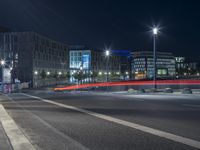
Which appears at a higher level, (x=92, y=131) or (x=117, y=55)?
(x=117, y=55)

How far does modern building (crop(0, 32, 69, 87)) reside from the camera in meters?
105

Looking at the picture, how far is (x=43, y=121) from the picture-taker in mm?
12250

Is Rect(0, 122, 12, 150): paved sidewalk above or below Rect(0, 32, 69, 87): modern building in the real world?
below

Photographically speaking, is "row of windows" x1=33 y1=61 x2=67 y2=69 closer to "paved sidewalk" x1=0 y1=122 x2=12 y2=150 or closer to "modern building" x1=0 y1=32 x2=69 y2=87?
"modern building" x1=0 y1=32 x2=69 y2=87

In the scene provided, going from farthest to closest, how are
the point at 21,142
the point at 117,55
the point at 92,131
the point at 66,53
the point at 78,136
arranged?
the point at 117,55
the point at 66,53
the point at 92,131
the point at 78,136
the point at 21,142

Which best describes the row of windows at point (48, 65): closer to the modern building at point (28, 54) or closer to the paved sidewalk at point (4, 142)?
the modern building at point (28, 54)

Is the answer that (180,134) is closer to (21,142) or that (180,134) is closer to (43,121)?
Answer: (21,142)

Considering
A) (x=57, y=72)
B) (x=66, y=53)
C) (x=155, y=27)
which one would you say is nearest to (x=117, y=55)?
(x=66, y=53)

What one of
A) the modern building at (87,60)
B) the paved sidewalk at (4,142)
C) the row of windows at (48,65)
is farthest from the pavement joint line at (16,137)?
the modern building at (87,60)

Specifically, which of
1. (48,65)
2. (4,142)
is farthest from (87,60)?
(4,142)

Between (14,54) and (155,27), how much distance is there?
265ft

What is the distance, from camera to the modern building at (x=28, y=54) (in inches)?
4124

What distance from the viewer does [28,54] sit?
344ft

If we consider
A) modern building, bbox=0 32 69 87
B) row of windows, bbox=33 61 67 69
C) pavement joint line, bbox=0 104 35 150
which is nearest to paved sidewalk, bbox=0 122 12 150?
pavement joint line, bbox=0 104 35 150
